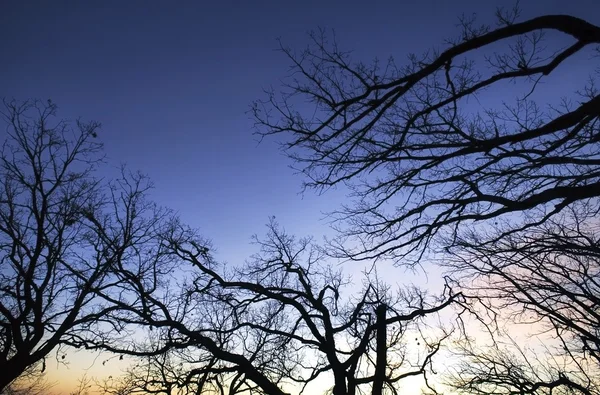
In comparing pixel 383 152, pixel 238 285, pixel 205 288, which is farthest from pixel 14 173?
pixel 383 152

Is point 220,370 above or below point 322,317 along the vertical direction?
below

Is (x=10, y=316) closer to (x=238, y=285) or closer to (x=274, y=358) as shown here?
(x=238, y=285)

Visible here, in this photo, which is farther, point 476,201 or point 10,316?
point 10,316

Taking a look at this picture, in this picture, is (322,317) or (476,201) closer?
(476,201)

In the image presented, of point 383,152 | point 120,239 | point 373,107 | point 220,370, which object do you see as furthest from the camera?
point 120,239

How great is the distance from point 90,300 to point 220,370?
4.87 metres

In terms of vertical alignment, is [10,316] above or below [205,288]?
below


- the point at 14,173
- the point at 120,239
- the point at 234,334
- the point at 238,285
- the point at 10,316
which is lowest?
the point at 10,316

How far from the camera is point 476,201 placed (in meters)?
5.82

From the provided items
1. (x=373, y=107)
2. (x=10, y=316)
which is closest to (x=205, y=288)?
(x=10, y=316)

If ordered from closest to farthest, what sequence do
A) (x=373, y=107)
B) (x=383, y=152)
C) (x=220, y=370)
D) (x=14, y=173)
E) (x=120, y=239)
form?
(x=373, y=107) → (x=383, y=152) → (x=220, y=370) → (x=14, y=173) → (x=120, y=239)

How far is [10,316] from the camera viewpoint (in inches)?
430

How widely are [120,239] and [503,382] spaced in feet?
40.5

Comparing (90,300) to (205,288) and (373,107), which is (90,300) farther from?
(373,107)
